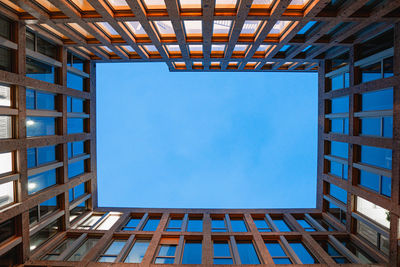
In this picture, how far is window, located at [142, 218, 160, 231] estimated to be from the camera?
707 inches

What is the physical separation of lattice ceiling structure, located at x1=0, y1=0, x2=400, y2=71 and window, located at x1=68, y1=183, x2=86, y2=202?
1258 centimetres

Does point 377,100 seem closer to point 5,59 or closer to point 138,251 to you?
point 138,251

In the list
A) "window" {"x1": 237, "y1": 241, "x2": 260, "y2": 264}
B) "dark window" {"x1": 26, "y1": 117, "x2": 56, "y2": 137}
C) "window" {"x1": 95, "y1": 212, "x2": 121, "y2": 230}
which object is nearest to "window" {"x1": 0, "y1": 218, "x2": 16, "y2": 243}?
"dark window" {"x1": 26, "y1": 117, "x2": 56, "y2": 137}

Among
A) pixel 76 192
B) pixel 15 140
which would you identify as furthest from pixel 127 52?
pixel 76 192

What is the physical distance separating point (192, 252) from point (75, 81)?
18216mm

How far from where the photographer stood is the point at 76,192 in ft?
60.5

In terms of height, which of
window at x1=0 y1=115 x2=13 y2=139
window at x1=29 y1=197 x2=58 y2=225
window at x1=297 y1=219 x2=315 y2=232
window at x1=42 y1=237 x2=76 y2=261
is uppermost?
window at x1=0 y1=115 x2=13 y2=139

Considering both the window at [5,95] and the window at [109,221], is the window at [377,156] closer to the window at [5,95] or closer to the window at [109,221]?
the window at [109,221]

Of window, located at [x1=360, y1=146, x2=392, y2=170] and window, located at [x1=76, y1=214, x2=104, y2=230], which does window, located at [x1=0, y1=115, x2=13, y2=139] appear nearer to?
window, located at [x1=76, y1=214, x2=104, y2=230]

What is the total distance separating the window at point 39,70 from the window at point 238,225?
1988 centimetres

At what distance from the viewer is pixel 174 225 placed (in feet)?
60.8

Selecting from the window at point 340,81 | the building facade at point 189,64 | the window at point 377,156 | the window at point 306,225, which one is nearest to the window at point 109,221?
the building facade at point 189,64

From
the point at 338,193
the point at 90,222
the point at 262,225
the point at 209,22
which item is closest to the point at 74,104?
the point at 90,222

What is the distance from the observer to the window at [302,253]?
14214 mm
